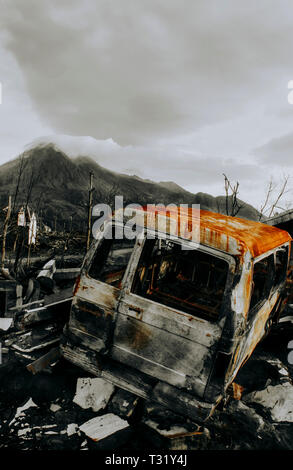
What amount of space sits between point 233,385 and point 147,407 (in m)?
1.38

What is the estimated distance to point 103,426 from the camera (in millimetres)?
2451

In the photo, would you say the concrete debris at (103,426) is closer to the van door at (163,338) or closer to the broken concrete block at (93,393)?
the broken concrete block at (93,393)

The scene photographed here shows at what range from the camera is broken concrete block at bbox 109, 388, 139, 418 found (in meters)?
2.58

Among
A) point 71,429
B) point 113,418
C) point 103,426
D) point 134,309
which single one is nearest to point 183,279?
point 134,309

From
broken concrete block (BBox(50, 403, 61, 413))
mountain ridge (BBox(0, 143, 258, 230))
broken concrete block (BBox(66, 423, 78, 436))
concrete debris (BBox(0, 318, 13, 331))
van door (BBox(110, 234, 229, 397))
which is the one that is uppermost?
mountain ridge (BBox(0, 143, 258, 230))

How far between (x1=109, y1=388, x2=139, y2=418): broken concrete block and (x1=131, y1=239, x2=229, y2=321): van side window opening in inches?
54.2

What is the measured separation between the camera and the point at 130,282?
2.59 m

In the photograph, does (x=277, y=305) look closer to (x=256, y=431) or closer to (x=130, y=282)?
(x=256, y=431)

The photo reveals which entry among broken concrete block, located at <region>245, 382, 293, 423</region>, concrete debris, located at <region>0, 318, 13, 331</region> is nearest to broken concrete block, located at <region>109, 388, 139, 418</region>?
broken concrete block, located at <region>245, 382, 293, 423</region>

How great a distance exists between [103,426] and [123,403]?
272 millimetres

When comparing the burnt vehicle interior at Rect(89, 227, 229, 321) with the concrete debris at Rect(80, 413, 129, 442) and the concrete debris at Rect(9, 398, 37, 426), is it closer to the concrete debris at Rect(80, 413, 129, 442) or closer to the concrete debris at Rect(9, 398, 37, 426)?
the concrete debris at Rect(80, 413, 129, 442)

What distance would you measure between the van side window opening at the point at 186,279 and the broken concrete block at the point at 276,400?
1.13 m

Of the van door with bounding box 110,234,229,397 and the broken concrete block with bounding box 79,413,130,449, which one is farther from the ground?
the van door with bounding box 110,234,229,397
